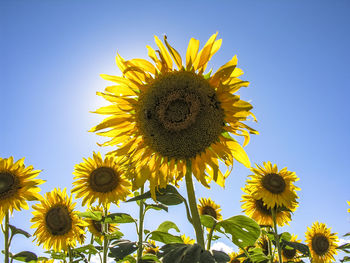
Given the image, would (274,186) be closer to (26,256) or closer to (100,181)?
(100,181)

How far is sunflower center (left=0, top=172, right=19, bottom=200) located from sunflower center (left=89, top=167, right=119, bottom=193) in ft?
4.65

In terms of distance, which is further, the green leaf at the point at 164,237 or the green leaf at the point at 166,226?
the green leaf at the point at 166,226

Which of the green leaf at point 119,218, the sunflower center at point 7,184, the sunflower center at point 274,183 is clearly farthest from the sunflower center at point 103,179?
the sunflower center at point 274,183

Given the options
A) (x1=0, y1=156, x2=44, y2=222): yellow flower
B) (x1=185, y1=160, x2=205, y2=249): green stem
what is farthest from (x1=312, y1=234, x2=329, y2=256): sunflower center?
(x1=185, y1=160, x2=205, y2=249): green stem

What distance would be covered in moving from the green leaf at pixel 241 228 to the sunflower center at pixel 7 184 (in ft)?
15.8

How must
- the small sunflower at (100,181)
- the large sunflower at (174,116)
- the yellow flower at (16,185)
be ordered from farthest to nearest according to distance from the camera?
1. the small sunflower at (100,181)
2. the yellow flower at (16,185)
3. the large sunflower at (174,116)

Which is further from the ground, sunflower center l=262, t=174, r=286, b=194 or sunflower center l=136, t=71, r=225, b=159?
sunflower center l=262, t=174, r=286, b=194

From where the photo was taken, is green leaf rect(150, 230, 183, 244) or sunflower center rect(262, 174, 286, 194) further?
sunflower center rect(262, 174, 286, 194)

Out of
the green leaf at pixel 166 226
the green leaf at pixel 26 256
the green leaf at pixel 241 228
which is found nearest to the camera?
the green leaf at pixel 241 228

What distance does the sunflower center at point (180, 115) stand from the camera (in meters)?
2.71

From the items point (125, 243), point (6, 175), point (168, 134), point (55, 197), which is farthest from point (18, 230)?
point (168, 134)

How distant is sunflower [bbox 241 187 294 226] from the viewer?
6.92 m

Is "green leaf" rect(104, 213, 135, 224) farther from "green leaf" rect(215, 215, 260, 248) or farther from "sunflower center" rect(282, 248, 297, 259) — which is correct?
"sunflower center" rect(282, 248, 297, 259)

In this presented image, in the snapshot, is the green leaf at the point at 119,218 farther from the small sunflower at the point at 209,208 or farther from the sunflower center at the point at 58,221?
the small sunflower at the point at 209,208
